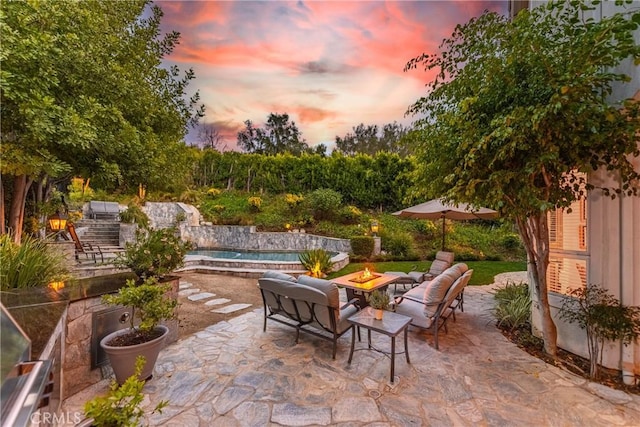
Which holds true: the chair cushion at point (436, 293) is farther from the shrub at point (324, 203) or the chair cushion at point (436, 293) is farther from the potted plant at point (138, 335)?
the shrub at point (324, 203)

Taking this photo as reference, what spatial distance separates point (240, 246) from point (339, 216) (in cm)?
565

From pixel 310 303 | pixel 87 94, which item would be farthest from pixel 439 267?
pixel 87 94

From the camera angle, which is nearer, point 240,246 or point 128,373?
point 128,373

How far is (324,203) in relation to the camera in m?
14.5

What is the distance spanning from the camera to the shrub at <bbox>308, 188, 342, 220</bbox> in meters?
14.6

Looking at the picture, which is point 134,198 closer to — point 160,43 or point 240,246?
point 240,246

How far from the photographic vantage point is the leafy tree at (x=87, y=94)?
3.12 m

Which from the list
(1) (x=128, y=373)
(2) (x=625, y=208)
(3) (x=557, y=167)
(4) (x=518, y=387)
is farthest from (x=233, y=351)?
(2) (x=625, y=208)

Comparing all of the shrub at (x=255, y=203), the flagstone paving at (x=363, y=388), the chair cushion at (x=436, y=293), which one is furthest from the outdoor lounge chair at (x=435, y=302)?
the shrub at (x=255, y=203)

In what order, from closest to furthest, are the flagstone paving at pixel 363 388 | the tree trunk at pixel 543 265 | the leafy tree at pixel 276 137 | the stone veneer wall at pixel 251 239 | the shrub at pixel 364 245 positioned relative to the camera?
1. the flagstone paving at pixel 363 388
2. the tree trunk at pixel 543 265
3. the shrub at pixel 364 245
4. the stone veneer wall at pixel 251 239
5. the leafy tree at pixel 276 137

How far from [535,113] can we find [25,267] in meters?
5.66

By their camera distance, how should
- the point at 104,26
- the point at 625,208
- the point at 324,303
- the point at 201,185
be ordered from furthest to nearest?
the point at 201,185 < the point at 104,26 < the point at 324,303 < the point at 625,208

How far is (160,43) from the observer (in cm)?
587

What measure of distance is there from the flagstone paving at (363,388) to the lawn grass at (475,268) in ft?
14.8
